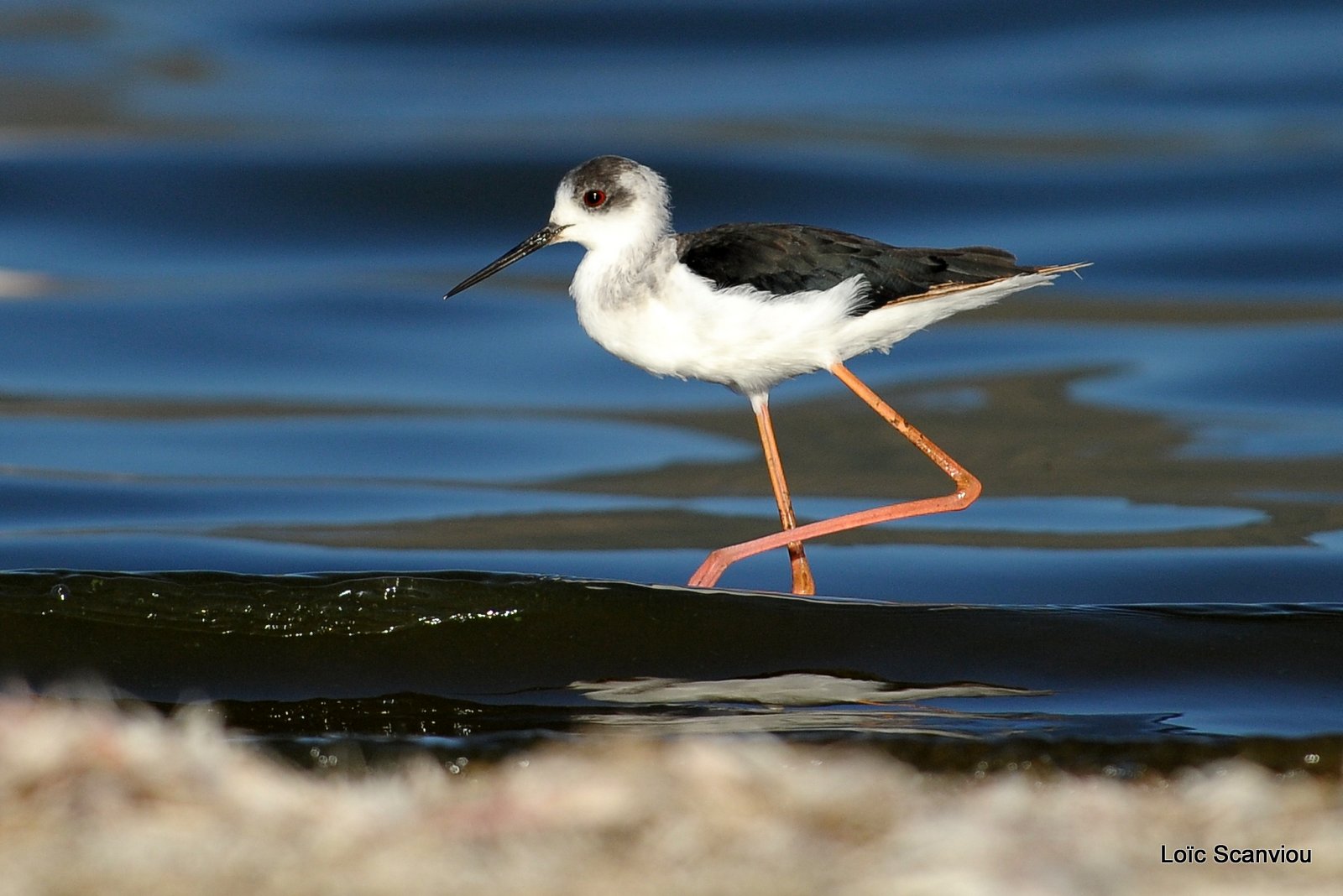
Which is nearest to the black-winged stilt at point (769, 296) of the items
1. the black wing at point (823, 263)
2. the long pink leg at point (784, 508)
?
the black wing at point (823, 263)

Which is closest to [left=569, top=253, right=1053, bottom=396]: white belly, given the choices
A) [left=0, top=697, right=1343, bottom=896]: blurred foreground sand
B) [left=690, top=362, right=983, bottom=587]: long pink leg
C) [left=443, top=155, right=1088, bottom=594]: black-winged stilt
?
[left=443, top=155, right=1088, bottom=594]: black-winged stilt

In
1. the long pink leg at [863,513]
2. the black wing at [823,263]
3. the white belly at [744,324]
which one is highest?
the black wing at [823,263]

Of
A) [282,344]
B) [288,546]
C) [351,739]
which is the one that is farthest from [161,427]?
[351,739]

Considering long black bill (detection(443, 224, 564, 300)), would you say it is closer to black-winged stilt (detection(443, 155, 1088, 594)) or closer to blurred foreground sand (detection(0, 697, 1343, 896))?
black-winged stilt (detection(443, 155, 1088, 594))

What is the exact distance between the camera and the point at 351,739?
13.5ft

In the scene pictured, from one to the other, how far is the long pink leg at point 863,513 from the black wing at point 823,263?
0.40 metres

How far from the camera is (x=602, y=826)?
9.62 ft

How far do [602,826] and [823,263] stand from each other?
10.8 feet

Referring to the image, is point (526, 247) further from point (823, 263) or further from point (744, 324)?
point (823, 263)

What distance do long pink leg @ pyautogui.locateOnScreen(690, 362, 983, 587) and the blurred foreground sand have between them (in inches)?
118

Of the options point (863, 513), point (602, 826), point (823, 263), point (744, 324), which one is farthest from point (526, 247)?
point (602, 826)

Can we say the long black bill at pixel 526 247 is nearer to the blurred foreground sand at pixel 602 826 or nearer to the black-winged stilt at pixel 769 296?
the black-winged stilt at pixel 769 296

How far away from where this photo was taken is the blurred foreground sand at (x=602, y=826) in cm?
274

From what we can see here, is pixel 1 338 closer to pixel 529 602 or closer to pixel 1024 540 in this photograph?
pixel 1024 540
